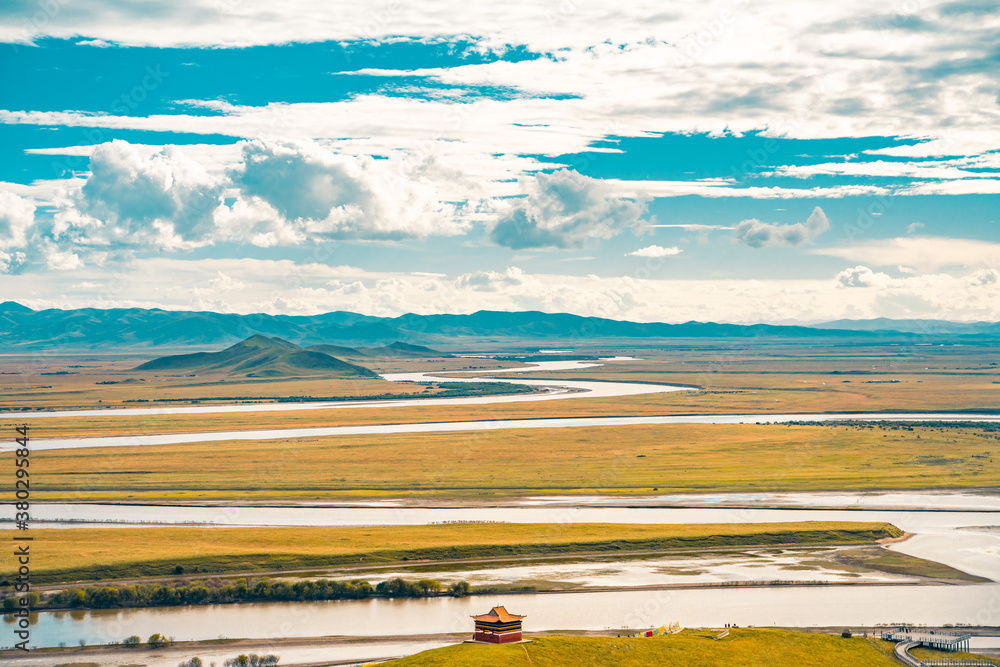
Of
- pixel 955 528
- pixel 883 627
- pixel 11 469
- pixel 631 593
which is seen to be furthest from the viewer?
pixel 11 469

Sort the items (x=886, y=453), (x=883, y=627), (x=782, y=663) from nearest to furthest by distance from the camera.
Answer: (x=782, y=663)
(x=883, y=627)
(x=886, y=453)

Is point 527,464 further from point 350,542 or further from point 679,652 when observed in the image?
point 679,652

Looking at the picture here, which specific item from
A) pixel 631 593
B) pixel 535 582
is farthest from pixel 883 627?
pixel 535 582

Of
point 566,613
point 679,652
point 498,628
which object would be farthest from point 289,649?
point 679,652

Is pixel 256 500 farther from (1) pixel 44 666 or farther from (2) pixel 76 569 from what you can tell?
(1) pixel 44 666

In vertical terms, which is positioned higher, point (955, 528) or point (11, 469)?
point (11, 469)

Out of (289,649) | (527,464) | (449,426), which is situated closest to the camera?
(289,649)

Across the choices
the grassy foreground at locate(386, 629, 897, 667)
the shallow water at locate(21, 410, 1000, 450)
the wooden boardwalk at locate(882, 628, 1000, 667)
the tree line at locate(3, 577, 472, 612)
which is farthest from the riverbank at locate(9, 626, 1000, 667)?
the shallow water at locate(21, 410, 1000, 450)
